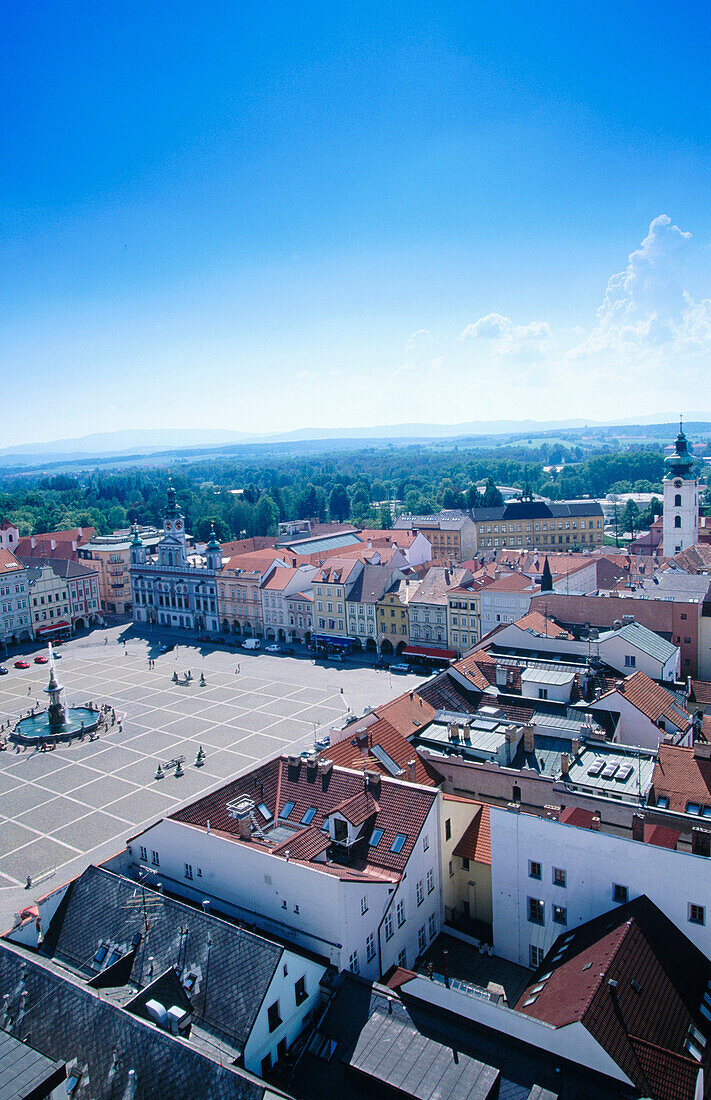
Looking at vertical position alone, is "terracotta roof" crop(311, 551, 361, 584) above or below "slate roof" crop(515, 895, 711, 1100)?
above

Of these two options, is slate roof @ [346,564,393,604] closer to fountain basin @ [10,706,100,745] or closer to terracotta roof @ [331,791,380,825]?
fountain basin @ [10,706,100,745]

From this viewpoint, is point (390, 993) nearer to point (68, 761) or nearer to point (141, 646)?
point (68, 761)

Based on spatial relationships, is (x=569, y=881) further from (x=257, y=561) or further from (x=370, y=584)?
(x=257, y=561)

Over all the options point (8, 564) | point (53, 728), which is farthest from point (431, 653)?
point (8, 564)

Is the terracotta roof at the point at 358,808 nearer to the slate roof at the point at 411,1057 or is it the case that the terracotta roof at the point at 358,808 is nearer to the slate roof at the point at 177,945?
the slate roof at the point at 411,1057

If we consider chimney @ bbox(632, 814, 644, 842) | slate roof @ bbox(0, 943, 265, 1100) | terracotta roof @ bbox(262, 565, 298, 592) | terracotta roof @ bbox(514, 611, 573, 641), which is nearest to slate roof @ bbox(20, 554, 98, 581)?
terracotta roof @ bbox(262, 565, 298, 592)

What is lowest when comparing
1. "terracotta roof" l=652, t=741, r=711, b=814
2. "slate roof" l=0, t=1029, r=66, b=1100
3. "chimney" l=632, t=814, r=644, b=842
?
"slate roof" l=0, t=1029, r=66, b=1100
